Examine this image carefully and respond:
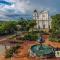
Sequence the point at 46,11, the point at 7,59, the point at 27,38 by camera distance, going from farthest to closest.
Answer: the point at 46,11 < the point at 27,38 < the point at 7,59

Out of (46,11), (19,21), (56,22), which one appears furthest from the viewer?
(46,11)

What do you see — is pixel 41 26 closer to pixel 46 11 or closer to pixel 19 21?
pixel 46 11

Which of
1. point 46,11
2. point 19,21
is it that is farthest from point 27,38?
point 46,11

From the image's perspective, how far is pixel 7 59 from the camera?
14.4m

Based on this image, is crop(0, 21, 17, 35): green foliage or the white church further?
the white church

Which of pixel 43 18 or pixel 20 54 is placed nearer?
pixel 20 54

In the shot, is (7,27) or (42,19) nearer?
(7,27)

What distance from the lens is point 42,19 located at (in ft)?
128

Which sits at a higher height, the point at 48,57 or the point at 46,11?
the point at 46,11

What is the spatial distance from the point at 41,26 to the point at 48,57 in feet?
83.4

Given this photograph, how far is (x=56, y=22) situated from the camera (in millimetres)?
27109

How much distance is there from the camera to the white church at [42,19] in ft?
126

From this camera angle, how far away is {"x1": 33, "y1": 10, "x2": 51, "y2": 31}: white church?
38281mm

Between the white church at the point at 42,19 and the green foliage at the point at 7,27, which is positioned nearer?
the green foliage at the point at 7,27
